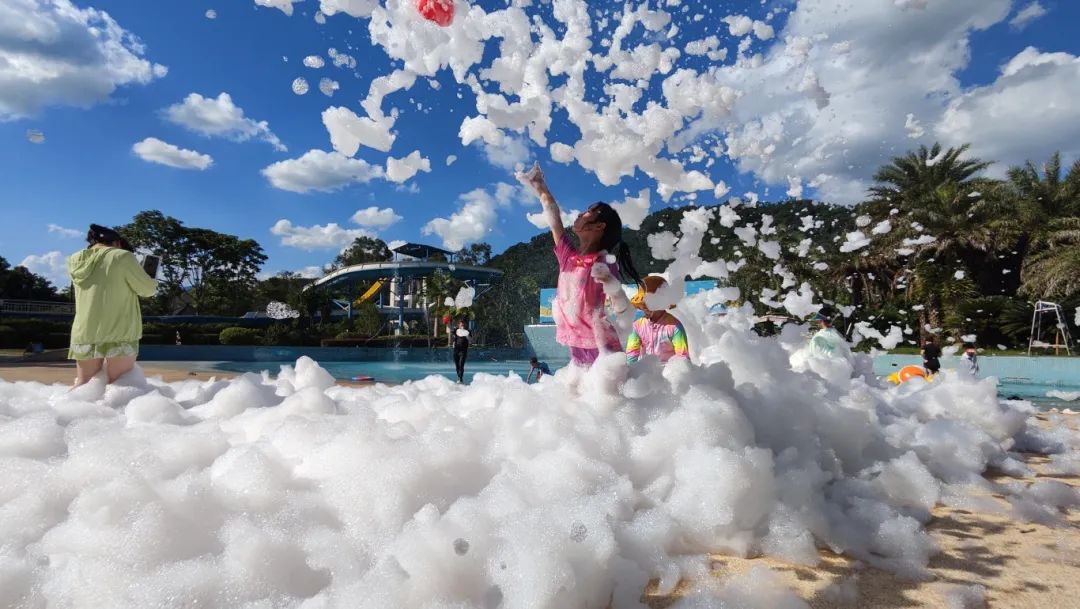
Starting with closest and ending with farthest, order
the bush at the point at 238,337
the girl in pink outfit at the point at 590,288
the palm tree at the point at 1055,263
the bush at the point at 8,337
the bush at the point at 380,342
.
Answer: the girl in pink outfit at the point at 590,288 → the palm tree at the point at 1055,263 → the bush at the point at 8,337 → the bush at the point at 238,337 → the bush at the point at 380,342

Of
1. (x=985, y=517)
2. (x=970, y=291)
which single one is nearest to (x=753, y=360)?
(x=985, y=517)

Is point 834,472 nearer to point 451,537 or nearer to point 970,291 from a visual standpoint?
point 451,537

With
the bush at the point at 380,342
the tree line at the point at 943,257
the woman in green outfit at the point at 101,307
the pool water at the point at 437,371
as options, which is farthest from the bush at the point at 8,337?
the woman in green outfit at the point at 101,307

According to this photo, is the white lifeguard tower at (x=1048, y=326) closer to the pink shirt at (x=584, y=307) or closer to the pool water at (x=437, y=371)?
the pool water at (x=437, y=371)

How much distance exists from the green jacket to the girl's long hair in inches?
133

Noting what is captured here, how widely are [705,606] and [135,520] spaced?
5.99 feet

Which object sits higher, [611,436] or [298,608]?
[611,436]

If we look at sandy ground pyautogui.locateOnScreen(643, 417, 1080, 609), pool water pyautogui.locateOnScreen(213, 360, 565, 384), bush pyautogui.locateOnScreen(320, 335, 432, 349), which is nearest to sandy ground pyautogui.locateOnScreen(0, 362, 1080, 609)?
sandy ground pyautogui.locateOnScreen(643, 417, 1080, 609)

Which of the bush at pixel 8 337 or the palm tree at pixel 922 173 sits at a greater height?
the palm tree at pixel 922 173

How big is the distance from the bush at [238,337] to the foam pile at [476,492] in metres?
22.8

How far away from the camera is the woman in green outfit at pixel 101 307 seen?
13.6 ft

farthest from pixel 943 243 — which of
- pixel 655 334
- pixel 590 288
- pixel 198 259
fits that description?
pixel 198 259

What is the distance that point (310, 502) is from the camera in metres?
→ 2.19

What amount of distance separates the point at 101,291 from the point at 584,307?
343cm
